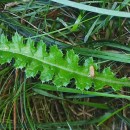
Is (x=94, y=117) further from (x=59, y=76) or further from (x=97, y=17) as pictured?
(x=97, y=17)

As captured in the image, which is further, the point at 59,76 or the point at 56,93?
the point at 56,93

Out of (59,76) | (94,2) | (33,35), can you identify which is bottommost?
(59,76)

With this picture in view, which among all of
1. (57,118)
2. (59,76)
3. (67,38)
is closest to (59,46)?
(67,38)

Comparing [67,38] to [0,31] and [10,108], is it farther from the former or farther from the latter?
[10,108]

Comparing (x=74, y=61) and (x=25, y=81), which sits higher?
(x=74, y=61)

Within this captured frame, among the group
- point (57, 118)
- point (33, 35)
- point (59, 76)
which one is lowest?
point (57, 118)

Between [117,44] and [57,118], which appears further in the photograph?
[57,118]

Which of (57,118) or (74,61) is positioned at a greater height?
(74,61)

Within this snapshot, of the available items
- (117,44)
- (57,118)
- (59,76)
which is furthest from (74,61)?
(57,118)
